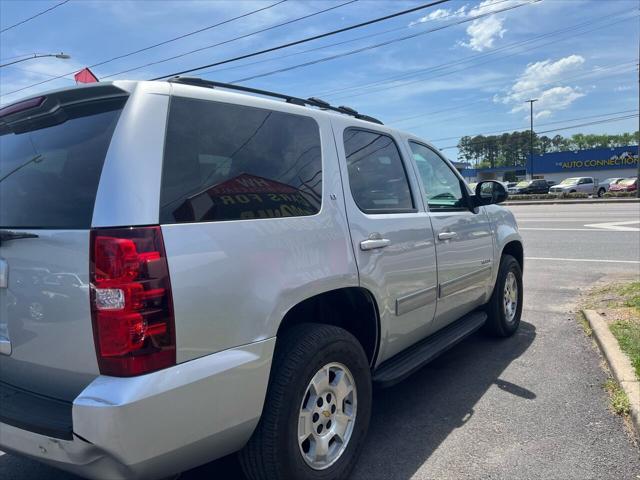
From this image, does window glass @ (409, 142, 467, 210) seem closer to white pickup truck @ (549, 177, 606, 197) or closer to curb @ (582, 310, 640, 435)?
curb @ (582, 310, 640, 435)

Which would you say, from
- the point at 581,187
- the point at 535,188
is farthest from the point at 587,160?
the point at 581,187

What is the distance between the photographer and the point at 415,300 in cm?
341

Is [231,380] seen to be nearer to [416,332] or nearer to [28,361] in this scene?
[28,361]

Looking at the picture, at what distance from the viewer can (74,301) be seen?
6.50 ft

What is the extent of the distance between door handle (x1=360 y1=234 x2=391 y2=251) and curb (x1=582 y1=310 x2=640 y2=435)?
6.50 ft

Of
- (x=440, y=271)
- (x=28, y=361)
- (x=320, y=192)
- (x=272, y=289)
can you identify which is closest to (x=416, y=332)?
(x=440, y=271)

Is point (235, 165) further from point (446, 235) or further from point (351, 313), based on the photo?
point (446, 235)

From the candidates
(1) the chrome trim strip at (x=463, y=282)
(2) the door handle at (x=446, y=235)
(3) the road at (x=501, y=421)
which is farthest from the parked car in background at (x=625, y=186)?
(2) the door handle at (x=446, y=235)

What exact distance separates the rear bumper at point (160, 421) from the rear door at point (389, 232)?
1006mm

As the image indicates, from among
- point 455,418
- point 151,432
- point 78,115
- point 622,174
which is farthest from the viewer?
point 622,174

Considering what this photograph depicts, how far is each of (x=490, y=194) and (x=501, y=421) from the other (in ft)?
6.98

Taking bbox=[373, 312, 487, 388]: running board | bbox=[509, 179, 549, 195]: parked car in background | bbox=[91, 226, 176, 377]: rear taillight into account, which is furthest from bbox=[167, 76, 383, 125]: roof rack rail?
bbox=[509, 179, 549, 195]: parked car in background

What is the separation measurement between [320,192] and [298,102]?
0.66m

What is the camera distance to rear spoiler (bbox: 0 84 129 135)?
2.23 metres
